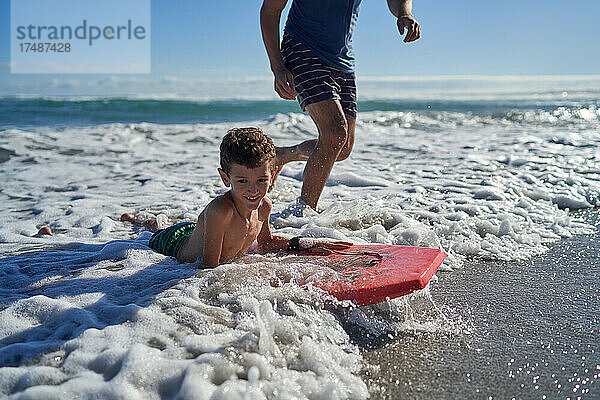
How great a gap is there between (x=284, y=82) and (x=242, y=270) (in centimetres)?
146

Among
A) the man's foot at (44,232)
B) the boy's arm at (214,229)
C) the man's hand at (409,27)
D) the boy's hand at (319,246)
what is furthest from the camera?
the man's foot at (44,232)

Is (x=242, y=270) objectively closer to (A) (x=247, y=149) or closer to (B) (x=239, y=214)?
(B) (x=239, y=214)

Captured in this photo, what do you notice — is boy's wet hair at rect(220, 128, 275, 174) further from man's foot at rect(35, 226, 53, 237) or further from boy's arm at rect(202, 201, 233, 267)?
man's foot at rect(35, 226, 53, 237)

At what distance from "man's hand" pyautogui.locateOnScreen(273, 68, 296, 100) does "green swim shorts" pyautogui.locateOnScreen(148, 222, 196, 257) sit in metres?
1.07

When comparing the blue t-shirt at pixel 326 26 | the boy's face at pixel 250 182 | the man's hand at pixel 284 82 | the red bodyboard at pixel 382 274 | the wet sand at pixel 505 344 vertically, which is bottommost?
the wet sand at pixel 505 344

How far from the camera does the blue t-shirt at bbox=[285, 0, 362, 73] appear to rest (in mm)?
3502

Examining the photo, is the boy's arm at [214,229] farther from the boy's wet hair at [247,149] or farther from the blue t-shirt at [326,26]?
the blue t-shirt at [326,26]

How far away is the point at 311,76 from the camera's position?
139 inches

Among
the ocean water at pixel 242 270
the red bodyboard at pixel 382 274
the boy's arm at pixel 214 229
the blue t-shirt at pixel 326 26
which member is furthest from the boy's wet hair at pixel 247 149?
the blue t-shirt at pixel 326 26

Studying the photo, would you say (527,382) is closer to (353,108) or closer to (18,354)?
(18,354)

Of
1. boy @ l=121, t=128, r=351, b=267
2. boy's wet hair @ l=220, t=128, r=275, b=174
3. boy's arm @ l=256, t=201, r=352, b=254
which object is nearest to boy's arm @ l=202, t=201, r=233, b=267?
boy @ l=121, t=128, r=351, b=267

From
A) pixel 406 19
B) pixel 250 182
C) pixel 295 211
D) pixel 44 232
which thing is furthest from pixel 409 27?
pixel 44 232

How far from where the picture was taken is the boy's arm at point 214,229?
2.57 metres

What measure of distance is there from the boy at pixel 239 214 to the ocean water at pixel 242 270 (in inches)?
4.1
